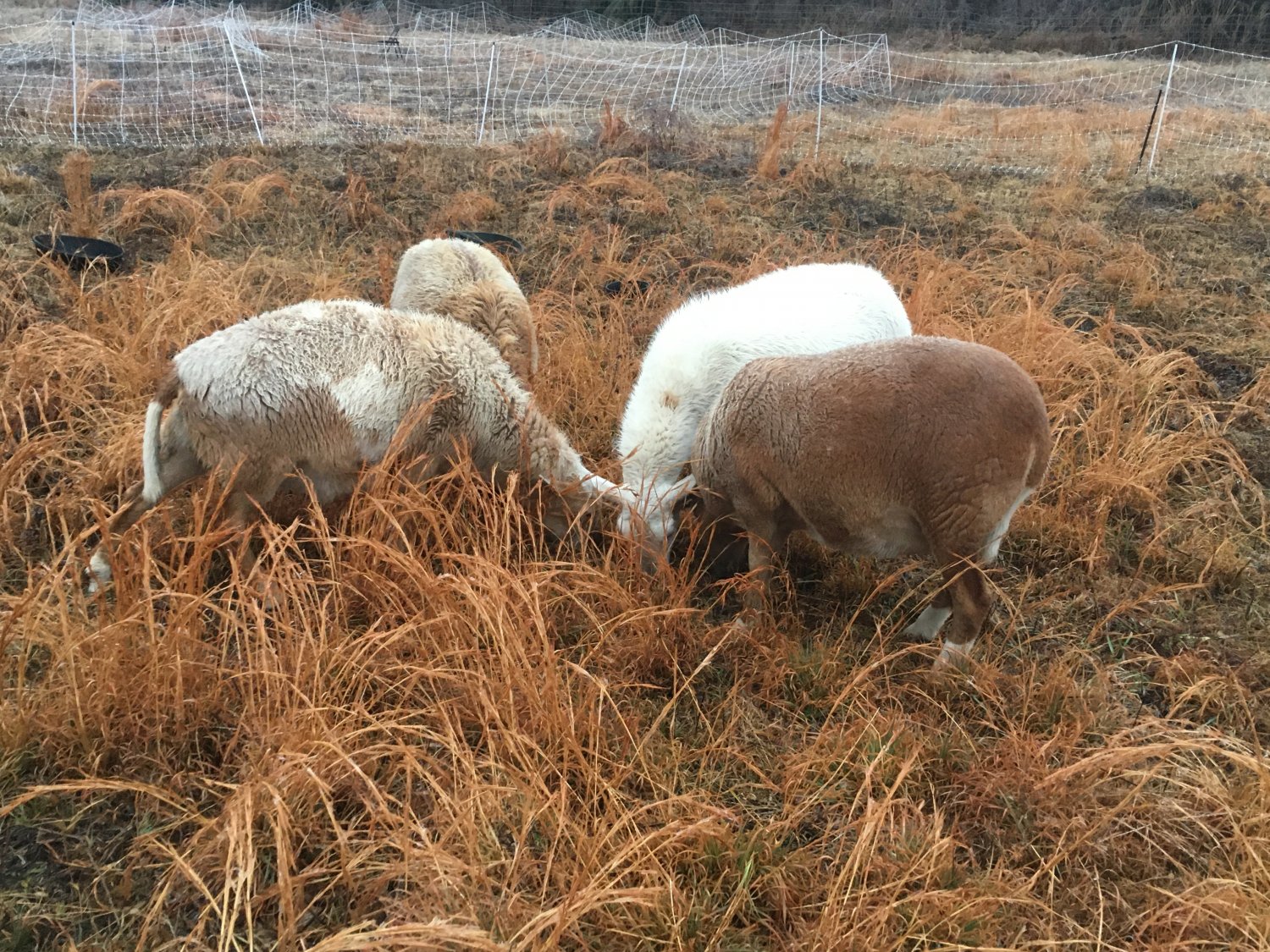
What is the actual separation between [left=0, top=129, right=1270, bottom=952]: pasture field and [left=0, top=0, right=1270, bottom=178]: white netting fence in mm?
6690

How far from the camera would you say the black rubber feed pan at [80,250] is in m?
5.73

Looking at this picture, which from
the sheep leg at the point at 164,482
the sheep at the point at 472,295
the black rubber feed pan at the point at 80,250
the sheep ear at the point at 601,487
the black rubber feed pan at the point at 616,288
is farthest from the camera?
the black rubber feed pan at the point at 616,288

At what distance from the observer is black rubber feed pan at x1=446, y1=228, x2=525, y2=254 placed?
22.5 ft

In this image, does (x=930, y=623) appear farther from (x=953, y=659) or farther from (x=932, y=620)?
(x=953, y=659)

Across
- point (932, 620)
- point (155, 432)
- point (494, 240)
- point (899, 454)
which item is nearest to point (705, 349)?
point (899, 454)

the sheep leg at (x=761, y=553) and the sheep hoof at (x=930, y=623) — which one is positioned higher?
the sheep leg at (x=761, y=553)

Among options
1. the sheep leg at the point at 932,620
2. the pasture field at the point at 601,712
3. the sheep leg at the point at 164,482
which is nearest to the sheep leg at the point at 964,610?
the pasture field at the point at 601,712

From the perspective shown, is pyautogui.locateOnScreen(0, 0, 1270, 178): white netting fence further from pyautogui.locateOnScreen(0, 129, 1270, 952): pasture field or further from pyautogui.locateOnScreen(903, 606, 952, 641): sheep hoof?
pyautogui.locateOnScreen(903, 606, 952, 641): sheep hoof

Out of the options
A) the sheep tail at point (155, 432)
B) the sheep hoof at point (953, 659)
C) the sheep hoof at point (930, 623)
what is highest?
the sheep tail at point (155, 432)

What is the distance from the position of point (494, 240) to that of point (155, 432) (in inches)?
165

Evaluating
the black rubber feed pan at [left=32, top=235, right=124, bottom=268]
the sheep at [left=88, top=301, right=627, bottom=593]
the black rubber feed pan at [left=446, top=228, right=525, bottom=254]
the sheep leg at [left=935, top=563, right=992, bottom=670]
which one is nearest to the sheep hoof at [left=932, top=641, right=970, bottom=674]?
the sheep leg at [left=935, top=563, right=992, bottom=670]

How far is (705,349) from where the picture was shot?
4059 millimetres

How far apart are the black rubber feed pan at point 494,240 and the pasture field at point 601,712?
1.96m

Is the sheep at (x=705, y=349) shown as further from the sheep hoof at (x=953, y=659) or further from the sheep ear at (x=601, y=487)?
the sheep hoof at (x=953, y=659)
